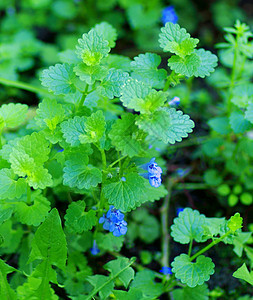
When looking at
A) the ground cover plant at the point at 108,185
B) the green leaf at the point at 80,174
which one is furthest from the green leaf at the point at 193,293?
the green leaf at the point at 80,174

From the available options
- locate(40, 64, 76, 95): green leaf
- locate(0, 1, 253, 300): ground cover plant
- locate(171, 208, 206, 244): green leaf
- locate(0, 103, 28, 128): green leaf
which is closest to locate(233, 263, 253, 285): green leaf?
locate(0, 1, 253, 300): ground cover plant

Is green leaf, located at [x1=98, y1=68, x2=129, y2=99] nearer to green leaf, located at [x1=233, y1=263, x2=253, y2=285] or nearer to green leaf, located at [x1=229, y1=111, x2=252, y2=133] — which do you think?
green leaf, located at [x1=229, y1=111, x2=252, y2=133]

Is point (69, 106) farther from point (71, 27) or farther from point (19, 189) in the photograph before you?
point (71, 27)

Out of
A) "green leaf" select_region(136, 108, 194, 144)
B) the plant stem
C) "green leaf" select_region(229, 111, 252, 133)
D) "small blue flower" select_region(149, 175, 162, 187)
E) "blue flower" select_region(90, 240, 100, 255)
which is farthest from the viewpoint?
the plant stem

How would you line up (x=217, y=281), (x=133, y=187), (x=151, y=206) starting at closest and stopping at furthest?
1. (x=133, y=187)
2. (x=217, y=281)
3. (x=151, y=206)

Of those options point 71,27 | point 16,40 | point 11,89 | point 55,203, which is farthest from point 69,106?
point 71,27

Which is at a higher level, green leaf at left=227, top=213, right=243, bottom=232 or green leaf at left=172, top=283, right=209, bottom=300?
green leaf at left=227, top=213, right=243, bottom=232

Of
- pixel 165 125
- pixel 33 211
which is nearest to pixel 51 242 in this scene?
pixel 33 211
